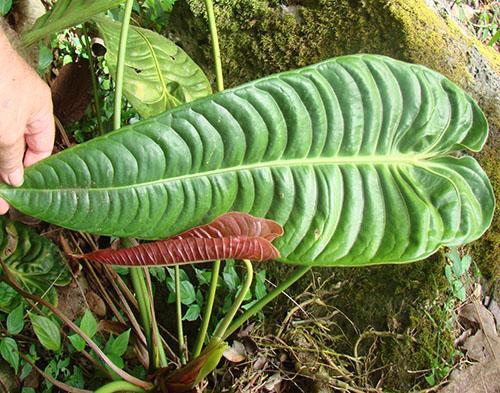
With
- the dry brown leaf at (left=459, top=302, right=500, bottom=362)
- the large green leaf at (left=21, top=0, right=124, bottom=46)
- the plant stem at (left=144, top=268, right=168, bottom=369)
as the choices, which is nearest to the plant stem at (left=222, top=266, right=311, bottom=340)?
the plant stem at (left=144, top=268, right=168, bottom=369)

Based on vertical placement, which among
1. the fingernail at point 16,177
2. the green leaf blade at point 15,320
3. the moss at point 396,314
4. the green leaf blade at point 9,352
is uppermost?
the fingernail at point 16,177

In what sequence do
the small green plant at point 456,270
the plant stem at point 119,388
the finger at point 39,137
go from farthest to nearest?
1. the small green plant at point 456,270
2. the plant stem at point 119,388
3. the finger at point 39,137

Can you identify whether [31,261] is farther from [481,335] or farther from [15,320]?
[481,335]

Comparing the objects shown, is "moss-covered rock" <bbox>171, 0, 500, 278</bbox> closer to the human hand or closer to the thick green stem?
the thick green stem

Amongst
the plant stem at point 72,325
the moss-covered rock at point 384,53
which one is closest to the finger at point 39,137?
the plant stem at point 72,325

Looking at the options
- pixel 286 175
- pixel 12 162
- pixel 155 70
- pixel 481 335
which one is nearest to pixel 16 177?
pixel 12 162

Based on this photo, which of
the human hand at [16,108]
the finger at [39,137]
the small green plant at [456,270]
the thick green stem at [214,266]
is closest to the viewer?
the human hand at [16,108]

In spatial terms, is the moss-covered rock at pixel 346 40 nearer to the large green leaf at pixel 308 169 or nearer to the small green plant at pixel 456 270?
the small green plant at pixel 456 270
